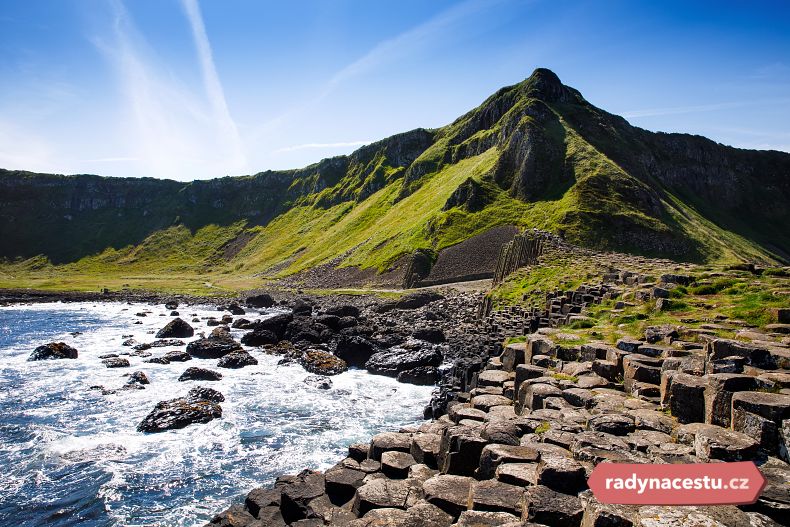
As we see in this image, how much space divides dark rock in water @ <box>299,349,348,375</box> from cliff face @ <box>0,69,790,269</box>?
53662mm

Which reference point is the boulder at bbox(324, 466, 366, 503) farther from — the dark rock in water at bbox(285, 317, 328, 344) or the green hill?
the green hill

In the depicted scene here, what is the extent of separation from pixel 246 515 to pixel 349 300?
2440 inches

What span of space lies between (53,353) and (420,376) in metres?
31.3

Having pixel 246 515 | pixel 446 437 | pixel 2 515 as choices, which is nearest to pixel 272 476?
pixel 246 515

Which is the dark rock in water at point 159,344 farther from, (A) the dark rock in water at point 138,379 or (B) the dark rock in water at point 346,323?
(B) the dark rock in water at point 346,323

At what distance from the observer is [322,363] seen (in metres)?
34.3

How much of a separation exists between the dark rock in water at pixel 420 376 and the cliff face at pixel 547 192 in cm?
5275

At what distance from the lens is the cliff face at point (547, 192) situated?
84750mm

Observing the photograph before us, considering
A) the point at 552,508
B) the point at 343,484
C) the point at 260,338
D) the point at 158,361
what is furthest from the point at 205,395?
the point at 552,508

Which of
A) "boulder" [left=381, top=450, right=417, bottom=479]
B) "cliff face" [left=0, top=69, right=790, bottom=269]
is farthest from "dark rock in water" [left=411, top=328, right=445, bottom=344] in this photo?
"cliff face" [left=0, top=69, right=790, bottom=269]

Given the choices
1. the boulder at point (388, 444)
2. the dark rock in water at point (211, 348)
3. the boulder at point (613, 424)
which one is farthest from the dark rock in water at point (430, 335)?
the boulder at point (613, 424)

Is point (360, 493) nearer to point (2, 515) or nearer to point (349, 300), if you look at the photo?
point (2, 515)

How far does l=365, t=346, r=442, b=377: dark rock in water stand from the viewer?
3316 centimetres

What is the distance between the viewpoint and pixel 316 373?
33219 mm
